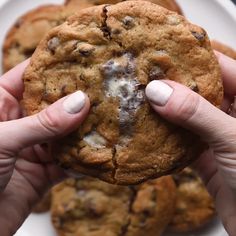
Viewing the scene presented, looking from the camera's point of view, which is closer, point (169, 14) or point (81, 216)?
point (169, 14)

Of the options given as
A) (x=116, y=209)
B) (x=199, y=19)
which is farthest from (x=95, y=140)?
(x=199, y=19)

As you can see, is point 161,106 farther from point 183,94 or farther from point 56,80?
point 56,80

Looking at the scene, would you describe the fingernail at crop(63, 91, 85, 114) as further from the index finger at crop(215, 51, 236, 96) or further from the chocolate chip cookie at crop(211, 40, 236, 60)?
the chocolate chip cookie at crop(211, 40, 236, 60)

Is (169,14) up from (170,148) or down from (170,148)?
up

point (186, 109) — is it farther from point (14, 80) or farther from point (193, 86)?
point (14, 80)

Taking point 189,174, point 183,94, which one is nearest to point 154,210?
point 189,174

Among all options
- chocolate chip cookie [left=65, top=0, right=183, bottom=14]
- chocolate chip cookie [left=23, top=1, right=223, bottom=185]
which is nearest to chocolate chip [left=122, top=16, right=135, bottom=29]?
chocolate chip cookie [left=23, top=1, right=223, bottom=185]

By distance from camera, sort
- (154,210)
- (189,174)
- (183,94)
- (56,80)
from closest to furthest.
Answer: (183,94) → (56,80) → (154,210) → (189,174)
